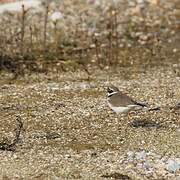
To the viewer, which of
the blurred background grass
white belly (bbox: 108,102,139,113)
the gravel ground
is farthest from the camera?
the blurred background grass

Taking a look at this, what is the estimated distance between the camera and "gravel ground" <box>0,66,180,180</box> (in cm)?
869

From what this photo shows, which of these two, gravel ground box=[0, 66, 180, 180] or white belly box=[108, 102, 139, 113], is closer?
gravel ground box=[0, 66, 180, 180]

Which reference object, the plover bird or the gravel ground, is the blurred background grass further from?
the plover bird

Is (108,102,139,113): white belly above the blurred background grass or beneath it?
above

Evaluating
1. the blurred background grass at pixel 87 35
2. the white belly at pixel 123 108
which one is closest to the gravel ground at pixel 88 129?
the white belly at pixel 123 108

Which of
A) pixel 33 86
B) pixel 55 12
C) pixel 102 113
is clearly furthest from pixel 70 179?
pixel 55 12

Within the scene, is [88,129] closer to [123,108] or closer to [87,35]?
[123,108]

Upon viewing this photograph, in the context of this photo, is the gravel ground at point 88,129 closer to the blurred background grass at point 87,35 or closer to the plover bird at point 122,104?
the plover bird at point 122,104

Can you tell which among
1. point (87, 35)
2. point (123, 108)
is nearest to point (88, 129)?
point (123, 108)

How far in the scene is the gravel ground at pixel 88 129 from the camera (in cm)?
869

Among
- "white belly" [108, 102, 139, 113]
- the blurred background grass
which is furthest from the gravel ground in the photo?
the blurred background grass

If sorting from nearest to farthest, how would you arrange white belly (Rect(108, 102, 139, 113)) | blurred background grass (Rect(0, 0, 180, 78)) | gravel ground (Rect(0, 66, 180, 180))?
gravel ground (Rect(0, 66, 180, 180))
white belly (Rect(108, 102, 139, 113))
blurred background grass (Rect(0, 0, 180, 78))

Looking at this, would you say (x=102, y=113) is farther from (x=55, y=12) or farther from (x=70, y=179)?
(x=55, y=12)

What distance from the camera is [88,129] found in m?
10.3
